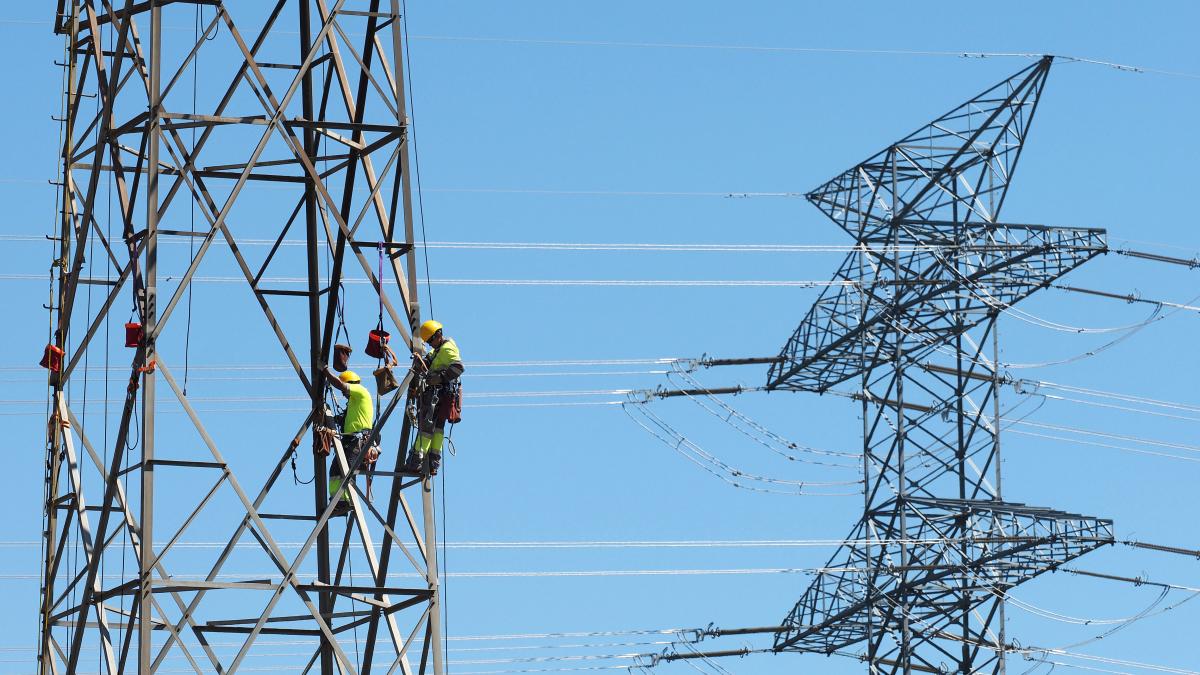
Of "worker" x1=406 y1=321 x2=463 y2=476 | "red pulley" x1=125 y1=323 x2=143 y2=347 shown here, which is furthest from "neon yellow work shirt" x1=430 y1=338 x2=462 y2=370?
"red pulley" x1=125 y1=323 x2=143 y2=347

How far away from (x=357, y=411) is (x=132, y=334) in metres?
3.13

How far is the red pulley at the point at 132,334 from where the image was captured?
84.9ft

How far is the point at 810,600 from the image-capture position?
172 feet

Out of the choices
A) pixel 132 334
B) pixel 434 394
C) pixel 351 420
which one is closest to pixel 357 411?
pixel 351 420

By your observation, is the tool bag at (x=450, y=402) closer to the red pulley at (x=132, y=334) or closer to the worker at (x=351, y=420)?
the worker at (x=351, y=420)

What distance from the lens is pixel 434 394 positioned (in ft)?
87.7

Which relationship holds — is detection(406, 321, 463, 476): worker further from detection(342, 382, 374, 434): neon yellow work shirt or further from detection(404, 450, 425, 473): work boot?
detection(342, 382, 374, 434): neon yellow work shirt

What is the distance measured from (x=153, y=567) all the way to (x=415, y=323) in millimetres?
3736

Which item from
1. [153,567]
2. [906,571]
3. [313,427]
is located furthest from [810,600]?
[153,567]

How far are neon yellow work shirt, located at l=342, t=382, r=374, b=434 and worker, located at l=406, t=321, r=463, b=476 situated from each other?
164 centimetres

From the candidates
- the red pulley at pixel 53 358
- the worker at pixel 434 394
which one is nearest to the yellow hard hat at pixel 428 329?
the worker at pixel 434 394

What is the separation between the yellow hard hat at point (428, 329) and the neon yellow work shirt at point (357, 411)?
1.91m

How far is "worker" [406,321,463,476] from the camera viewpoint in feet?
86.7

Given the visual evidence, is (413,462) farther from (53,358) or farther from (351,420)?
(53,358)
